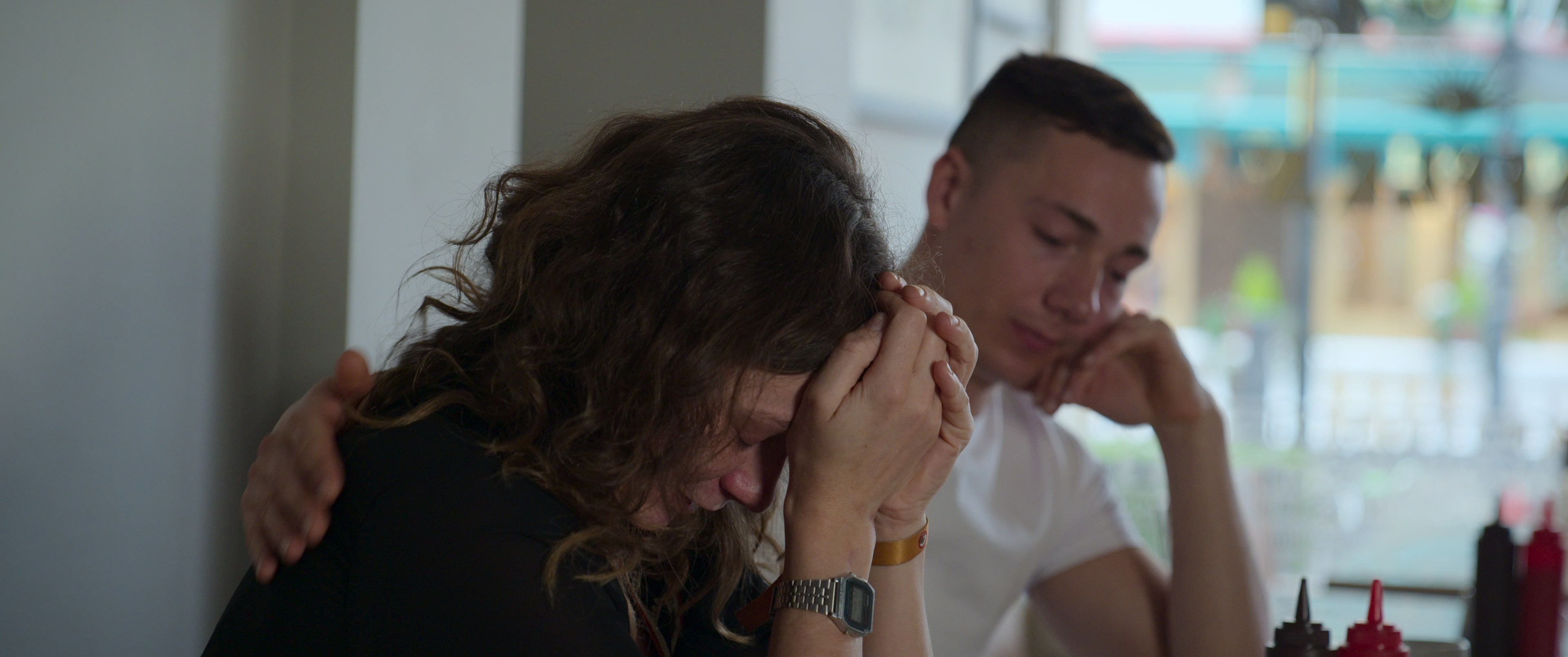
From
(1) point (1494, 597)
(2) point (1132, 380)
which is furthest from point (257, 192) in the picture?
Result: (1) point (1494, 597)

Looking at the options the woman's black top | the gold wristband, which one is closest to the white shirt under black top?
the gold wristband

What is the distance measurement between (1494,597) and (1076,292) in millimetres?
555

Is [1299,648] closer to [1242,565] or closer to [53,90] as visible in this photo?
[1242,565]

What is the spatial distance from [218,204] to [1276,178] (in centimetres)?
412

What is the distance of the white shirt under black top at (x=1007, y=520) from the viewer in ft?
4.82

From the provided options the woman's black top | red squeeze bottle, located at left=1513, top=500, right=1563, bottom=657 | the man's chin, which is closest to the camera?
the woman's black top

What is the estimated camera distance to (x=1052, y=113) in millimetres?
1492

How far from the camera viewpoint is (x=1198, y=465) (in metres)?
1.47

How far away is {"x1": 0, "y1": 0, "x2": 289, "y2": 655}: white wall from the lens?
2.98 feet

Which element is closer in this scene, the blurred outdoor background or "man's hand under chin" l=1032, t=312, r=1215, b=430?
the blurred outdoor background

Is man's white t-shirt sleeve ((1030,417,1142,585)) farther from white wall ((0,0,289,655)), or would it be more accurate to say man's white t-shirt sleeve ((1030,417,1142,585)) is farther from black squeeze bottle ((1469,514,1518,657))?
white wall ((0,0,289,655))

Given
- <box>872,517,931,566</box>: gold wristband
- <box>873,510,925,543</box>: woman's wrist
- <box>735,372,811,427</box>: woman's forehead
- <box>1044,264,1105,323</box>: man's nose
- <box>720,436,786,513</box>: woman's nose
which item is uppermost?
<box>1044,264,1105,323</box>: man's nose

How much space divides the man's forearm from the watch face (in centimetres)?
70

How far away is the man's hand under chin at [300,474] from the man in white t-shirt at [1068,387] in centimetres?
70
